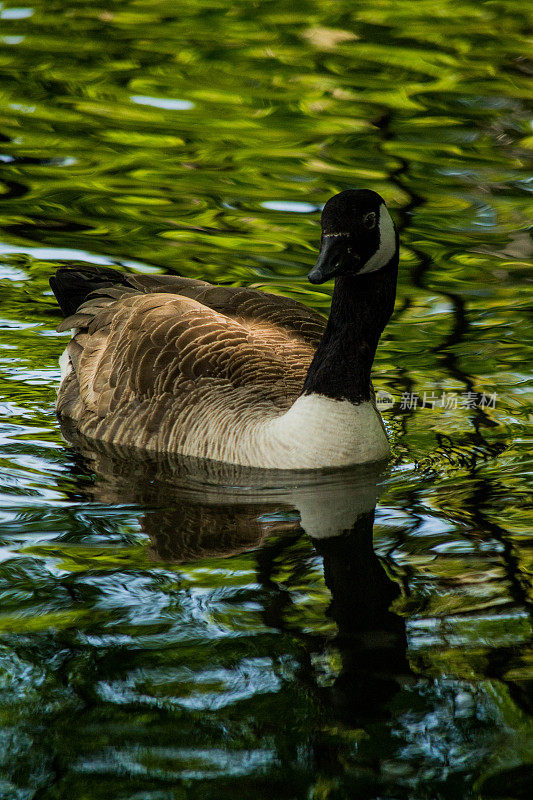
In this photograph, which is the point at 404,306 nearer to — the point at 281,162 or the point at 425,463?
the point at 425,463

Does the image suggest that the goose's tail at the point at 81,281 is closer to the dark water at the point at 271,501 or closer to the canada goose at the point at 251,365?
the canada goose at the point at 251,365

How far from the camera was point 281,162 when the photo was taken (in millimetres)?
16203

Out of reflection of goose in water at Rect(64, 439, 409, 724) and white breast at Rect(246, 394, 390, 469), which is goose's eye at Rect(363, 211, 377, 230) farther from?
reflection of goose in water at Rect(64, 439, 409, 724)

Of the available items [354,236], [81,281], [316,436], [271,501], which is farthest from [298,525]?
[81,281]

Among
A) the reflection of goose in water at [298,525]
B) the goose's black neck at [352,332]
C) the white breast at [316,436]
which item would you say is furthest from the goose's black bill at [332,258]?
the reflection of goose in water at [298,525]

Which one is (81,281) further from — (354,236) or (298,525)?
Answer: (298,525)

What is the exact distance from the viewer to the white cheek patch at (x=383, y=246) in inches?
340

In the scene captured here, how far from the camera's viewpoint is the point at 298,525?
8.14 m

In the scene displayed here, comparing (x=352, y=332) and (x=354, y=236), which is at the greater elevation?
(x=354, y=236)

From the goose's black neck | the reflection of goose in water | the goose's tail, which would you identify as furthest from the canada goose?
the goose's tail

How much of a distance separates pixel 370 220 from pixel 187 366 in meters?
1.93

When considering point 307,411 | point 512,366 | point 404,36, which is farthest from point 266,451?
point 404,36

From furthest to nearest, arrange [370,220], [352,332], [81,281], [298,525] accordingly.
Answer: [81,281], [352,332], [370,220], [298,525]

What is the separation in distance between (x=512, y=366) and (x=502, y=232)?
3504 mm
